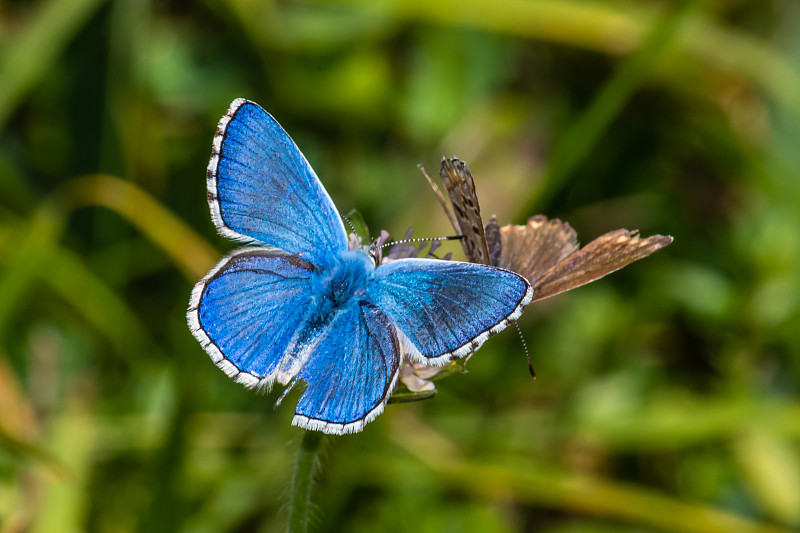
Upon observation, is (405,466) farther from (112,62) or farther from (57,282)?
(112,62)

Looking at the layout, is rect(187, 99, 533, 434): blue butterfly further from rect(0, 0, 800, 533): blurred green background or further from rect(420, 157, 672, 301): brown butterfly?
rect(0, 0, 800, 533): blurred green background

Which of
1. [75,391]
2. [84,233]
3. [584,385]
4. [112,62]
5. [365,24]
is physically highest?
[365,24]

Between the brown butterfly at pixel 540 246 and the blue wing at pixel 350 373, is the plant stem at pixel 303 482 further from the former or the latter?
the brown butterfly at pixel 540 246

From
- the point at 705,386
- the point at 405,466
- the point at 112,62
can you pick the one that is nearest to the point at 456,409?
the point at 405,466

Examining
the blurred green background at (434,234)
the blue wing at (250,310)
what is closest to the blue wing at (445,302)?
the blue wing at (250,310)

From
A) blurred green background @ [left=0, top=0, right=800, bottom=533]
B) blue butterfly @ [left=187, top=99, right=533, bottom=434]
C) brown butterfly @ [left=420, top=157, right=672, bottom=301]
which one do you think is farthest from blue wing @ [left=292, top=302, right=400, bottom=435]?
blurred green background @ [left=0, top=0, right=800, bottom=533]

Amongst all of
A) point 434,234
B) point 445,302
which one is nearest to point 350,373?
point 445,302
